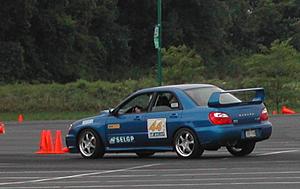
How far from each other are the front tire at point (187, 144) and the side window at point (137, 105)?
47.5 inches

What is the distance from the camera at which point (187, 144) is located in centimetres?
1803

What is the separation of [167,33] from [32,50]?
Result: 14527 mm

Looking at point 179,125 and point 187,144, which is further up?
point 179,125

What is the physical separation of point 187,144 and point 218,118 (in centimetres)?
85

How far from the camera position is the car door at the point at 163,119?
18.2 meters

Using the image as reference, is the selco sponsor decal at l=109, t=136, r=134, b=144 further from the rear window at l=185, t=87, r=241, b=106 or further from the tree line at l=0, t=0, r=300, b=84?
the tree line at l=0, t=0, r=300, b=84

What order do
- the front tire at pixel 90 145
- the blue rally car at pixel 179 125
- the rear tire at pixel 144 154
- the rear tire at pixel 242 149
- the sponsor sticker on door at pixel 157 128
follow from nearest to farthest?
1. the blue rally car at pixel 179 125
2. the sponsor sticker on door at pixel 157 128
3. the rear tire at pixel 242 149
4. the front tire at pixel 90 145
5. the rear tire at pixel 144 154

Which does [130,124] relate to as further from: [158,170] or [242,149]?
[158,170]

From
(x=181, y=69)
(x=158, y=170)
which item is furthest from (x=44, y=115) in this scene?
(x=158, y=170)

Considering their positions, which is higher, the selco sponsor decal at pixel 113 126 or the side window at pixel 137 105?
the side window at pixel 137 105

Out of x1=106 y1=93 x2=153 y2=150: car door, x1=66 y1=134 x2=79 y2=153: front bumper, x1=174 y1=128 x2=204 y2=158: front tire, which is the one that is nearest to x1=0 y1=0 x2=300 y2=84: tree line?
x1=66 y1=134 x2=79 y2=153: front bumper

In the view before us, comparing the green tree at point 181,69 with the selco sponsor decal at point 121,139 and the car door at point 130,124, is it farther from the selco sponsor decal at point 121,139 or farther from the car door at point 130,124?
the selco sponsor decal at point 121,139

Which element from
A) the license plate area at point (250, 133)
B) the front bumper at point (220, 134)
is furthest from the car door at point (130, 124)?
the license plate area at point (250, 133)

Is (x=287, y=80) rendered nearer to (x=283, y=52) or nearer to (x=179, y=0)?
(x=283, y=52)
